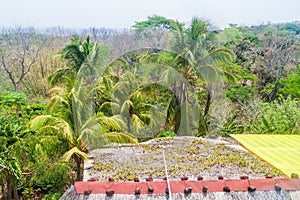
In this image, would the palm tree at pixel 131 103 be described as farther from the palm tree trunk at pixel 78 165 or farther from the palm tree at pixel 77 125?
the palm tree trunk at pixel 78 165

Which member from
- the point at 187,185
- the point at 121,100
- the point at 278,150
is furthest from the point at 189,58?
the point at 187,185

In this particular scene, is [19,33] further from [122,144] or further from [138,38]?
[122,144]

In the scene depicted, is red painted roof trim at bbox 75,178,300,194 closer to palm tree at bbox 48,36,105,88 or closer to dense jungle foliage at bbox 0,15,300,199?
dense jungle foliage at bbox 0,15,300,199

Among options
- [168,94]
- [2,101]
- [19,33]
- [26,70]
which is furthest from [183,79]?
[19,33]

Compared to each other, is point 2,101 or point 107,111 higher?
point 2,101

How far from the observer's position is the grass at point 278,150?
365 centimetres

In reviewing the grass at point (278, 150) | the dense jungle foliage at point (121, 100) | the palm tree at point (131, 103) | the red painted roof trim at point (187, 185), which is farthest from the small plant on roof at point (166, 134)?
the red painted roof trim at point (187, 185)

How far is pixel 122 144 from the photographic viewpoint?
7402mm

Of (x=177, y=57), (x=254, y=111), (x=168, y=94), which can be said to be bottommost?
(x=254, y=111)

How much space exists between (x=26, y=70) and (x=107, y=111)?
781cm

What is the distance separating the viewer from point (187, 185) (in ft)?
10.3

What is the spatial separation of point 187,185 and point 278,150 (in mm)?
1925

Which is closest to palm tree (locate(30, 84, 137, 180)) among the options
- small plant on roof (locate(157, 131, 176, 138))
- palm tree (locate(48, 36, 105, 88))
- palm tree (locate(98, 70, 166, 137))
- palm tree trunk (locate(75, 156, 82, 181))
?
palm tree trunk (locate(75, 156, 82, 181))

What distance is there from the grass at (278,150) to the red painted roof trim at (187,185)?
0.89ft
